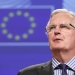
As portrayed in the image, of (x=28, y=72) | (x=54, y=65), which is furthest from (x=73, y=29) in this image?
(x=28, y=72)

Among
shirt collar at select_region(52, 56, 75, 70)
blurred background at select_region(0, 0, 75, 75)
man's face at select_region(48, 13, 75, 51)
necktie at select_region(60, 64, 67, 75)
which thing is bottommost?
necktie at select_region(60, 64, 67, 75)

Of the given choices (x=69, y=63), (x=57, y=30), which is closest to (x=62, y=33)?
(x=57, y=30)

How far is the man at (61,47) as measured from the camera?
129 centimetres

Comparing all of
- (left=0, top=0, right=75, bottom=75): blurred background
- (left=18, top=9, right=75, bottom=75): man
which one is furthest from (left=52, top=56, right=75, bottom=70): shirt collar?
(left=0, top=0, right=75, bottom=75): blurred background

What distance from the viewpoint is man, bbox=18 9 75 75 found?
129cm

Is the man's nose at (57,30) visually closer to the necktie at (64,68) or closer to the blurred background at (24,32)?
the necktie at (64,68)

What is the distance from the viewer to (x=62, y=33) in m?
1.29

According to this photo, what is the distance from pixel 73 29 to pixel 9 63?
2.71ft

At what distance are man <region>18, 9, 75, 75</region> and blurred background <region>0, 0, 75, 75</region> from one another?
64cm

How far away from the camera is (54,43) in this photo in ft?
4.24

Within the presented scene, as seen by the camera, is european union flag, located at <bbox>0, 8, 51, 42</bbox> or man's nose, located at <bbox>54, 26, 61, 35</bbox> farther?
european union flag, located at <bbox>0, 8, 51, 42</bbox>

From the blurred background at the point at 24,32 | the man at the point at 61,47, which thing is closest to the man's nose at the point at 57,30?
the man at the point at 61,47

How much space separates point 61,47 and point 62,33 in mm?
68

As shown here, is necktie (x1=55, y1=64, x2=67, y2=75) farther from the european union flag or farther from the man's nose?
the european union flag
